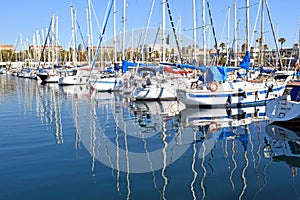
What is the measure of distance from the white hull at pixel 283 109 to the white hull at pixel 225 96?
5687mm

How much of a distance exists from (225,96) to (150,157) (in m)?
11.8

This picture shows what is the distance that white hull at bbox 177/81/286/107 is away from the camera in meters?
21.1

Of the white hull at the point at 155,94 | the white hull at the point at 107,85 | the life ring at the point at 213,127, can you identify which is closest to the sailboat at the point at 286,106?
the life ring at the point at 213,127

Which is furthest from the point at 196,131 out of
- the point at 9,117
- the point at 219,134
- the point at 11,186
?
the point at 9,117

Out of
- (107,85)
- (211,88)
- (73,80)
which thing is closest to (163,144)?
(211,88)

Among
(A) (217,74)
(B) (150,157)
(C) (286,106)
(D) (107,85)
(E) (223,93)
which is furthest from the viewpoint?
(D) (107,85)

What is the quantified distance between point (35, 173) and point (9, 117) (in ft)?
37.4

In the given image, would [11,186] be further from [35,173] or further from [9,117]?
[9,117]

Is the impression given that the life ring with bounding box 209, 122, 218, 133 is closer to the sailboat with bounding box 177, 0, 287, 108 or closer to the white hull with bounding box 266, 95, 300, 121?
the white hull with bounding box 266, 95, 300, 121

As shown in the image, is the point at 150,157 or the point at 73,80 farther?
the point at 73,80

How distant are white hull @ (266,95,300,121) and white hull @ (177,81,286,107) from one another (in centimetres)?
569

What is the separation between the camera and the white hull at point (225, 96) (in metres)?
21.1

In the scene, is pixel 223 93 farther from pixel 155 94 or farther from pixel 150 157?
pixel 150 157

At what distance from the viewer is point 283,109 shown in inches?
591
